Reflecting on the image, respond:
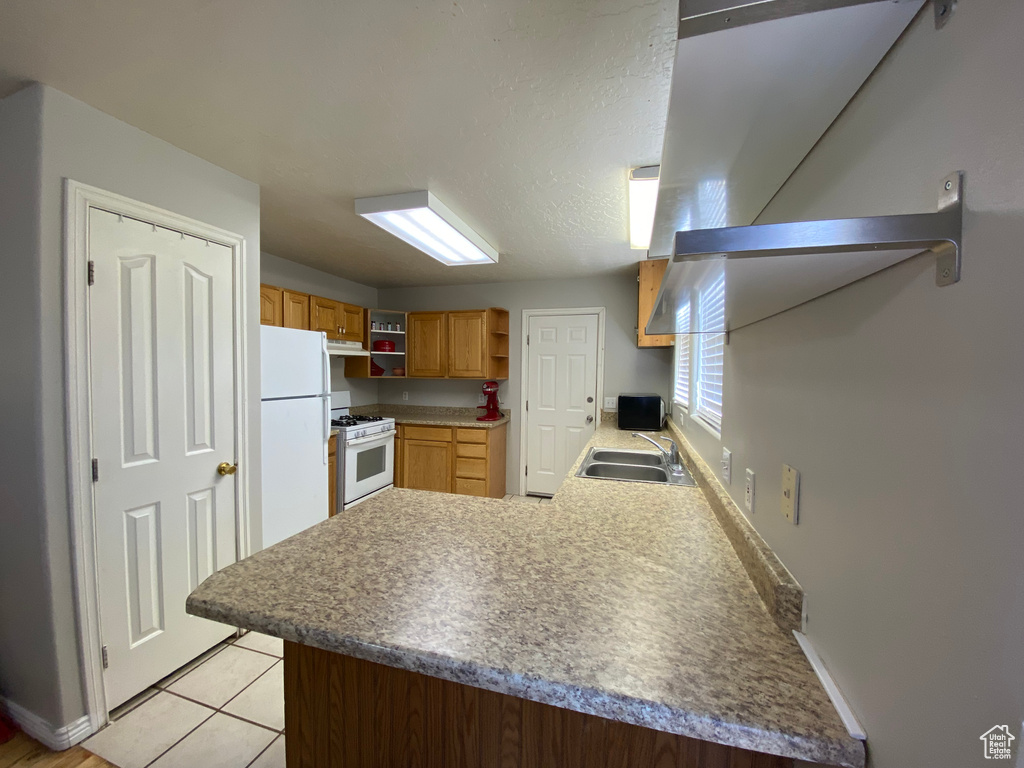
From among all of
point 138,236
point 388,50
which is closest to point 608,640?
point 388,50

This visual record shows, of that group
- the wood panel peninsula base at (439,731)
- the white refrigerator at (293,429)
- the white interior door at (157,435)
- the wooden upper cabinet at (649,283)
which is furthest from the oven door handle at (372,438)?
the wooden upper cabinet at (649,283)

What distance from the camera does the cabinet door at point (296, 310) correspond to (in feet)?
9.95

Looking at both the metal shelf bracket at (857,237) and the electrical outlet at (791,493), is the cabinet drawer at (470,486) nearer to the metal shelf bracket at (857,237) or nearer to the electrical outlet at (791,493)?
the electrical outlet at (791,493)

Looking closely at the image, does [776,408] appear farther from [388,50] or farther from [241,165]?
[241,165]

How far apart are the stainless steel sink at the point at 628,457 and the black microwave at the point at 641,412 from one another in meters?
0.86

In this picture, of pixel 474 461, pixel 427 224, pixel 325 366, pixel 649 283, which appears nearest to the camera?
pixel 427 224

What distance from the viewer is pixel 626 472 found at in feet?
7.49

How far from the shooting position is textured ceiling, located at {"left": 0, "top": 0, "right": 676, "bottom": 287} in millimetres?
992

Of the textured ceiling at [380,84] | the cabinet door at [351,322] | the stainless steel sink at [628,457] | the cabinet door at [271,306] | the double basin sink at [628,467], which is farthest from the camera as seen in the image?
the cabinet door at [351,322]

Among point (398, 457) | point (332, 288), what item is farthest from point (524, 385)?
point (332, 288)

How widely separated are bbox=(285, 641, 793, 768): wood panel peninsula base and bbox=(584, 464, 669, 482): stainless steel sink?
144 centimetres

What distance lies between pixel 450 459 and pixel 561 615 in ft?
10.3

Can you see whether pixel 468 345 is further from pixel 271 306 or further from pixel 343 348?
pixel 271 306

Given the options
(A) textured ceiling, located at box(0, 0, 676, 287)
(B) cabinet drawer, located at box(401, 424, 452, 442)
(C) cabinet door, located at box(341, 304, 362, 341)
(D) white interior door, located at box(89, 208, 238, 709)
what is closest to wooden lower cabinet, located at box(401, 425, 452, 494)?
(B) cabinet drawer, located at box(401, 424, 452, 442)
